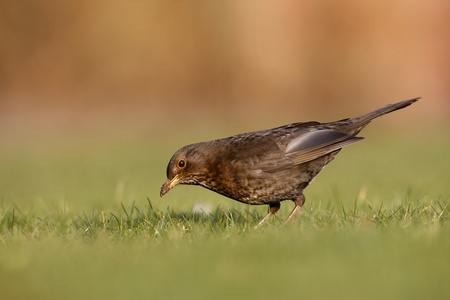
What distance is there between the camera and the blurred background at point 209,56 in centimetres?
2086

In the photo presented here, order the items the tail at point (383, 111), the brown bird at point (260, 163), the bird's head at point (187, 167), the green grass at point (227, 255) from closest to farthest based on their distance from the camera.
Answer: the green grass at point (227, 255), the brown bird at point (260, 163), the bird's head at point (187, 167), the tail at point (383, 111)

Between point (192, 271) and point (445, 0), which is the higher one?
point (445, 0)

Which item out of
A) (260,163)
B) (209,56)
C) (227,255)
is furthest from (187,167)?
(209,56)

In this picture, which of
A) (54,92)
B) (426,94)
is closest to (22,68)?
(54,92)

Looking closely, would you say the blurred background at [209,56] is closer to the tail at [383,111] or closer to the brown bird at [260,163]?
the tail at [383,111]

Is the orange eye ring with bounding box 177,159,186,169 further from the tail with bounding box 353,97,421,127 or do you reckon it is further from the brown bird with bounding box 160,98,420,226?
the tail with bounding box 353,97,421,127

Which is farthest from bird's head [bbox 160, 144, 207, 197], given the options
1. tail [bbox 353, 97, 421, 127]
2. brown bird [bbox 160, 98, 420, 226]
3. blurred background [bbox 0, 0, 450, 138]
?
blurred background [bbox 0, 0, 450, 138]

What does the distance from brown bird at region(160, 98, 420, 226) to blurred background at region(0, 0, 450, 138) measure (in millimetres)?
14472

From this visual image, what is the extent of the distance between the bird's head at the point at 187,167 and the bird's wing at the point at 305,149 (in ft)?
1.75

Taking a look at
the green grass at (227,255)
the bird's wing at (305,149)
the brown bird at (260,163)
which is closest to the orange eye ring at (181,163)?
the brown bird at (260,163)

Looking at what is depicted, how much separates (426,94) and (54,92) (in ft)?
36.7

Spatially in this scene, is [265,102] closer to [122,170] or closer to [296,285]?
[122,170]

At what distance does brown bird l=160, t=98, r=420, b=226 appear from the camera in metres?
5.73

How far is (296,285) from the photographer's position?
11.2 feet
